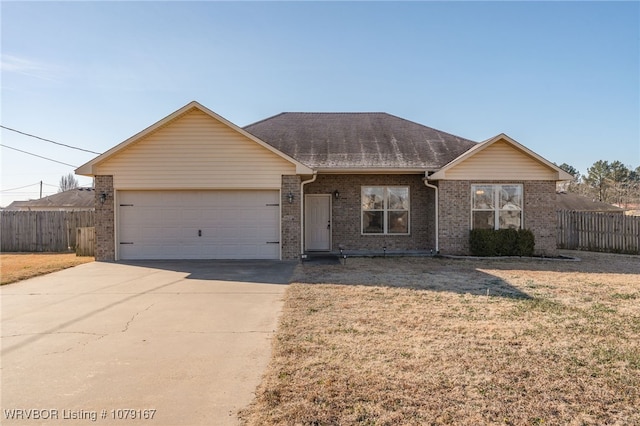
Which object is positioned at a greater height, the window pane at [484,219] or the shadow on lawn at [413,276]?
the window pane at [484,219]

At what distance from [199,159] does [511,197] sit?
35.1 feet

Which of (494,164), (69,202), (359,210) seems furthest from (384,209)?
(69,202)

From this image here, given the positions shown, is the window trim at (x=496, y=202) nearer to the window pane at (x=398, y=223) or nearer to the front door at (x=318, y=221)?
the window pane at (x=398, y=223)

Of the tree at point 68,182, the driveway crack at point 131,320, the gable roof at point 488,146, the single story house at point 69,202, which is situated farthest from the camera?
the tree at point 68,182

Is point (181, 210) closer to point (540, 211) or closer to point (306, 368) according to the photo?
point (306, 368)

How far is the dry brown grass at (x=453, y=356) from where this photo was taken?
3309 mm

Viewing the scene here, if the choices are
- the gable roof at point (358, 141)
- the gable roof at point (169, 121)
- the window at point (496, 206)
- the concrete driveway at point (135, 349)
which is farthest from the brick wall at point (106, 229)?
the window at point (496, 206)

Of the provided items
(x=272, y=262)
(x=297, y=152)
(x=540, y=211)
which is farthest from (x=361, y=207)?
(x=540, y=211)

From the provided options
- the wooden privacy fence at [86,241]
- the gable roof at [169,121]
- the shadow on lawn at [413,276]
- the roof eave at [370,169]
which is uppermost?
the gable roof at [169,121]

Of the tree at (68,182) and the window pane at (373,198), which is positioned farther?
the tree at (68,182)

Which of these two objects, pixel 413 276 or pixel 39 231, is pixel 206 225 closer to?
pixel 413 276

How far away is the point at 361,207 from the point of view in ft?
48.5

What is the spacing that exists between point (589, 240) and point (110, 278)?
17.9m

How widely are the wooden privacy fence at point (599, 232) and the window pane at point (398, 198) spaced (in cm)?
784
